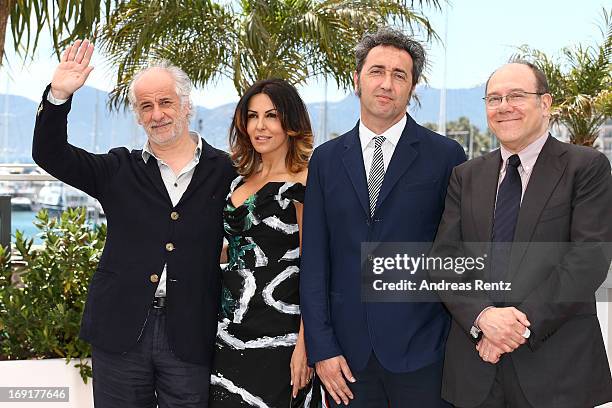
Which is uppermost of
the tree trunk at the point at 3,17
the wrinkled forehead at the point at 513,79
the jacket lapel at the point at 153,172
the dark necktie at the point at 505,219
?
the tree trunk at the point at 3,17

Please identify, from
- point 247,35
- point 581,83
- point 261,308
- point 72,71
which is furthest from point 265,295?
point 581,83

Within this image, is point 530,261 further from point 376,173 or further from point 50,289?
point 50,289

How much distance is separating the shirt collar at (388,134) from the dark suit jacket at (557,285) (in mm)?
385

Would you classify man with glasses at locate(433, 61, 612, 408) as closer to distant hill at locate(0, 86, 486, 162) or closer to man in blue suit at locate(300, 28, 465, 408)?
man in blue suit at locate(300, 28, 465, 408)

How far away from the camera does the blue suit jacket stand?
2.15 metres

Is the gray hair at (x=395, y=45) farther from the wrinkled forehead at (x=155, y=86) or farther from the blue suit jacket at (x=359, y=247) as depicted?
the wrinkled forehead at (x=155, y=86)

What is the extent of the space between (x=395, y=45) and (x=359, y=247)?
640 millimetres

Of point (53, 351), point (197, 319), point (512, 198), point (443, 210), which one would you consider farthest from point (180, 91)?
point (53, 351)

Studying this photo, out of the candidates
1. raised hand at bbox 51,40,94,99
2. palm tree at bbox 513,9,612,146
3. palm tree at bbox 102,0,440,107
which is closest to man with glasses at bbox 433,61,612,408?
raised hand at bbox 51,40,94,99

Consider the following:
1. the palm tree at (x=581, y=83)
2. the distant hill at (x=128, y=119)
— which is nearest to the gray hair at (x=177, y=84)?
the distant hill at (x=128, y=119)

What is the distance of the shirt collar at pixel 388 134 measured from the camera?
2268 mm

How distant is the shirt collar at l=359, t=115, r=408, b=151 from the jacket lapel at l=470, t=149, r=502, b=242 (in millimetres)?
286

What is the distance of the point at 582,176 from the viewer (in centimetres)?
194

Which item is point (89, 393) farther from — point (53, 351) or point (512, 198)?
point (512, 198)
